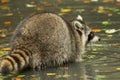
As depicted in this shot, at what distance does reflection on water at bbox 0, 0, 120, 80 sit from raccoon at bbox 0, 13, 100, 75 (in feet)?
0.50

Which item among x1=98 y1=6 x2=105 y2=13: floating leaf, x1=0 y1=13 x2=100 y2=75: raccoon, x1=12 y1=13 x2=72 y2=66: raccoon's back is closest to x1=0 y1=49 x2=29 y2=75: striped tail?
x1=0 y1=13 x2=100 y2=75: raccoon

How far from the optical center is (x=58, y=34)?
25.5 ft

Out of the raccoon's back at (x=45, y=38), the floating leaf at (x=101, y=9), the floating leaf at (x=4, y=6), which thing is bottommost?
the raccoon's back at (x=45, y=38)

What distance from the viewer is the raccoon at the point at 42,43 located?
748 cm

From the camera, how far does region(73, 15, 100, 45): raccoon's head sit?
330 inches

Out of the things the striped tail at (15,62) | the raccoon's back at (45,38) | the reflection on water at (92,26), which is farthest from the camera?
the raccoon's back at (45,38)

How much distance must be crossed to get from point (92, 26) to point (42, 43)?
2.63 m

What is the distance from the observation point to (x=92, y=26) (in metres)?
10.1

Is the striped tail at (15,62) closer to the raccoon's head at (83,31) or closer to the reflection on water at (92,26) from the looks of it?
the reflection on water at (92,26)

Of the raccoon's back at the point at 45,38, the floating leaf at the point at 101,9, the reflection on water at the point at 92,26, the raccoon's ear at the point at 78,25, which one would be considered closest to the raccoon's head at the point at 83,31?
the raccoon's ear at the point at 78,25

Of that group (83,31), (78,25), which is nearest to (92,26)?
(83,31)

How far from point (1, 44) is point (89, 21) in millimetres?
2179

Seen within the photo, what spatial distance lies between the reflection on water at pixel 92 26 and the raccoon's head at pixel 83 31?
189mm

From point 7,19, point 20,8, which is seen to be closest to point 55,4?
point 20,8
